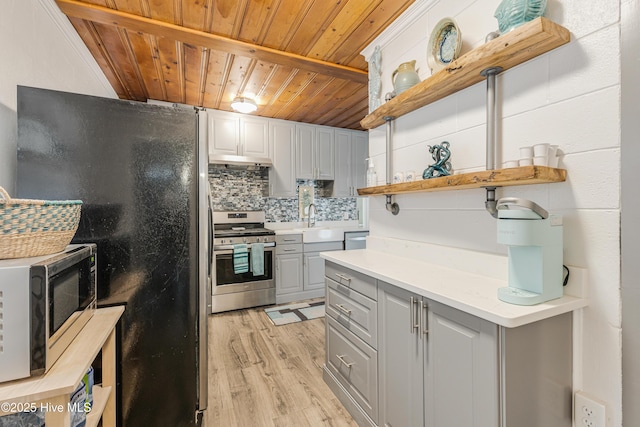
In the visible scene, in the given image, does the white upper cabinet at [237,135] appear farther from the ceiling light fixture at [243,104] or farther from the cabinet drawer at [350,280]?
the cabinet drawer at [350,280]

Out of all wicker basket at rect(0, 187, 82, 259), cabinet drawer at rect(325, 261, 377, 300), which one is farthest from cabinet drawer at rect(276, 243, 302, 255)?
wicker basket at rect(0, 187, 82, 259)

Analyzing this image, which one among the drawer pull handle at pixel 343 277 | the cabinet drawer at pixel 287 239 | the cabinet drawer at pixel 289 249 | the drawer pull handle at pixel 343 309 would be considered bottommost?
the drawer pull handle at pixel 343 309

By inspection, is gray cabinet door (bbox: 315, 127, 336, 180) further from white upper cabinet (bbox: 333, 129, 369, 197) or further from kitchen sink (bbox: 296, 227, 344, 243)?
kitchen sink (bbox: 296, 227, 344, 243)

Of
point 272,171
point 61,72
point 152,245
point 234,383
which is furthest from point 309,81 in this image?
point 234,383

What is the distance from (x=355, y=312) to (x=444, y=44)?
1577mm

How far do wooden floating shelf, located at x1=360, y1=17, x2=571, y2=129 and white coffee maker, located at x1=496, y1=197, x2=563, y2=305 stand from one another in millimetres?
633

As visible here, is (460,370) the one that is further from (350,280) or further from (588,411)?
(350,280)

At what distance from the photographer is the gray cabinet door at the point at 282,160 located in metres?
3.81

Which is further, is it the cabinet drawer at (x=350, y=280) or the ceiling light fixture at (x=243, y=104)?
the ceiling light fixture at (x=243, y=104)

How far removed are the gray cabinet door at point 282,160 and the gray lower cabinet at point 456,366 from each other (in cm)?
248

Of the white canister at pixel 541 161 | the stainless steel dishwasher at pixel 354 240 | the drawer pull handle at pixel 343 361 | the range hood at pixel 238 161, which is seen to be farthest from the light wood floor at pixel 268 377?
the range hood at pixel 238 161

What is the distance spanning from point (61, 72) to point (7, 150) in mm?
761

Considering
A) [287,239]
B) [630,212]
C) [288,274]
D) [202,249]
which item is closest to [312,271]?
[288,274]

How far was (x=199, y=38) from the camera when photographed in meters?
1.96
